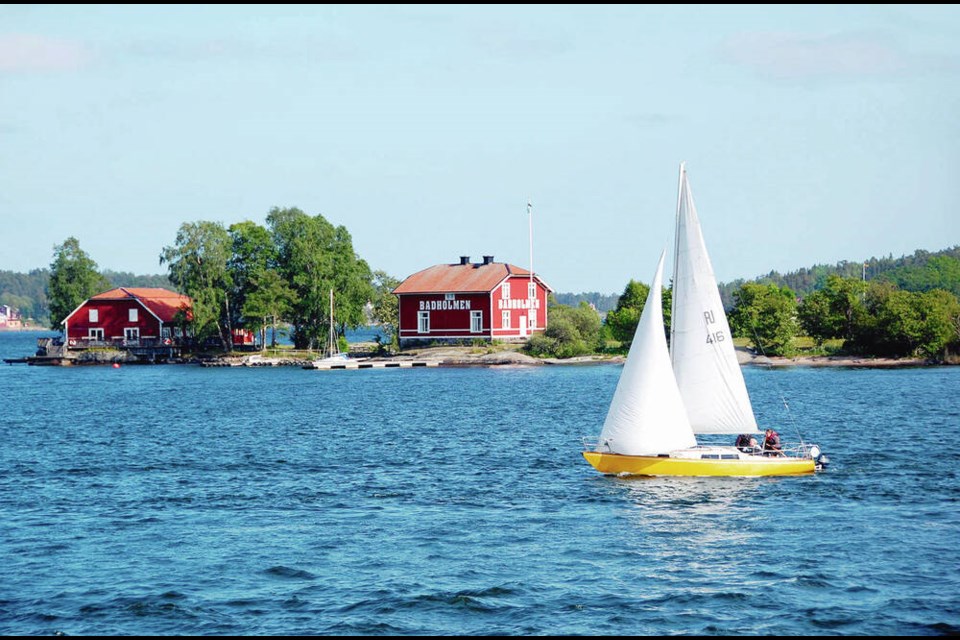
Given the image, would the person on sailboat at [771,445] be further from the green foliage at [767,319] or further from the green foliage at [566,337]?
the green foliage at [566,337]

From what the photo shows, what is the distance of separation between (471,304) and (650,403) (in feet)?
268

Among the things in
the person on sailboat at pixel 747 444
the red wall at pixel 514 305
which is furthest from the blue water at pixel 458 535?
the red wall at pixel 514 305

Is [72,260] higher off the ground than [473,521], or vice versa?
[72,260]

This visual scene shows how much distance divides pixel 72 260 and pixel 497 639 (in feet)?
420

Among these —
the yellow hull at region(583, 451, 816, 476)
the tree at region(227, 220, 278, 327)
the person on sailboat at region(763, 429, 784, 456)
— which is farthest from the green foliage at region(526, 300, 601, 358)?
the yellow hull at region(583, 451, 816, 476)

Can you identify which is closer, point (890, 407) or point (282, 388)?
point (890, 407)

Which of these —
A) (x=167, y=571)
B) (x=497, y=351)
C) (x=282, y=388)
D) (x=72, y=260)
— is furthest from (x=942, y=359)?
(x=72, y=260)

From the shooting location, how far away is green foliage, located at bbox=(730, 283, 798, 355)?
4173 inches

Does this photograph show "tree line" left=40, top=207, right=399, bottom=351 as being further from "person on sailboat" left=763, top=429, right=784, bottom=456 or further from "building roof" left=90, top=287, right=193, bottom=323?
"person on sailboat" left=763, top=429, right=784, bottom=456

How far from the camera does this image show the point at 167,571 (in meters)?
25.9

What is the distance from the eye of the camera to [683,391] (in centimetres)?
3566

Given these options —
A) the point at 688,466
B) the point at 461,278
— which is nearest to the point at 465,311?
the point at 461,278

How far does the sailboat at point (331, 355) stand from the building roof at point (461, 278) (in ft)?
28.4

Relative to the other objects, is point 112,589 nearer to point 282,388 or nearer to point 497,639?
point 497,639
